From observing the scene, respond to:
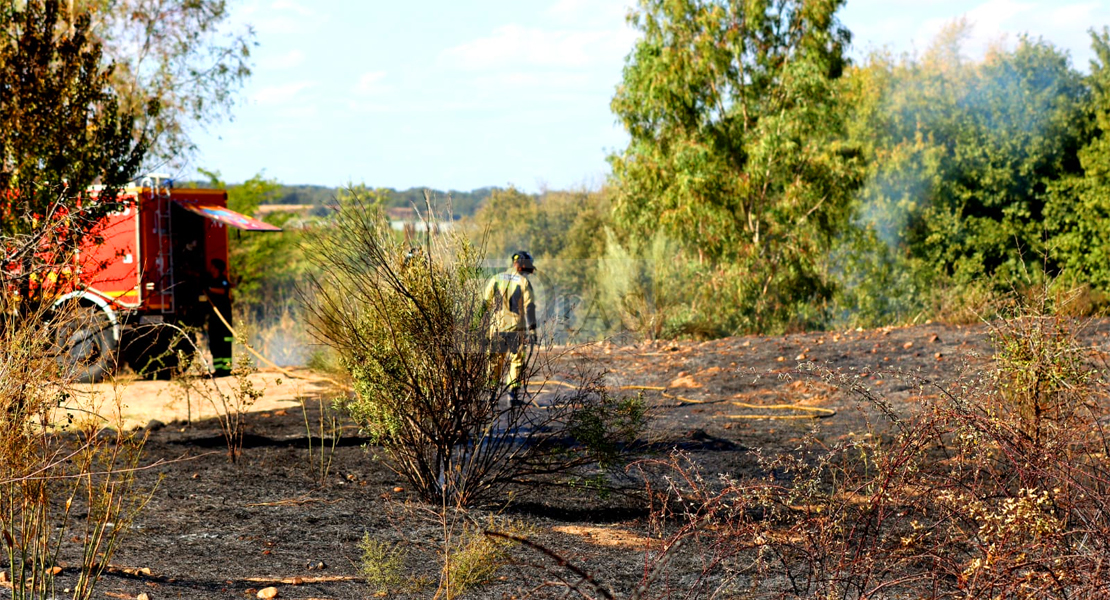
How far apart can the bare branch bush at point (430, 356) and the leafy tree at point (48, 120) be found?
6.69ft

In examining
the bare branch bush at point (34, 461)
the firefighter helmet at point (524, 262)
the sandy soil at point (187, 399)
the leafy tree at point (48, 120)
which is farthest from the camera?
the sandy soil at point (187, 399)

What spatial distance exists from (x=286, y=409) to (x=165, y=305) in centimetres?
365

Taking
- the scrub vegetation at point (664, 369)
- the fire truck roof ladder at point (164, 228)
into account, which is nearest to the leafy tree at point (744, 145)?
the scrub vegetation at point (664, 369)

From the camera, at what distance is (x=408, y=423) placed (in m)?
5.88

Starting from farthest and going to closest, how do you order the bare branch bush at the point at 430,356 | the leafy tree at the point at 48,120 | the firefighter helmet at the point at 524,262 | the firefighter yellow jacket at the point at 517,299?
1. the firefighter helmet at the point at 524,262
2. the firefighter yellow jacket at the point at 517,299
3. the leafy tree at the point at 48,120
4. the bare branch bush at the point at 430,356

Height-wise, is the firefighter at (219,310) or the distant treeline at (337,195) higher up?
the distant treeline at (337,195)

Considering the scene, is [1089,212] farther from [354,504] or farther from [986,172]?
[354,504]

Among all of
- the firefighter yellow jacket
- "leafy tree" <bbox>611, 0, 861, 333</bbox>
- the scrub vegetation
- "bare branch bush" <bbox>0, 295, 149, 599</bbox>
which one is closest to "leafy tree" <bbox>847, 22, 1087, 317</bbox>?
the scrub vegetation

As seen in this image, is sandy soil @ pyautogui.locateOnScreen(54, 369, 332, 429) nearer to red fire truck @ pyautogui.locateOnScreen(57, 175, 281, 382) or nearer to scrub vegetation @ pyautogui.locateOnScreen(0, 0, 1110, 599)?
scrub vegetation @ pyautogui.locateOnScreen(0, 0, 1110, 599)

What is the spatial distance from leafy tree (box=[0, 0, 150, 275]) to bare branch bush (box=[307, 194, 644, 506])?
2040 millimetres

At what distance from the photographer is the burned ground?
15.4ft

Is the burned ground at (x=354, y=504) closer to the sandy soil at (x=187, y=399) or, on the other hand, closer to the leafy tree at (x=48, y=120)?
the sandy soil at (x=187, y=399)

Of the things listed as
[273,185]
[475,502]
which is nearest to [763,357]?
[475,502]

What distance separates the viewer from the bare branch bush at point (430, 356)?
568 centimetres
